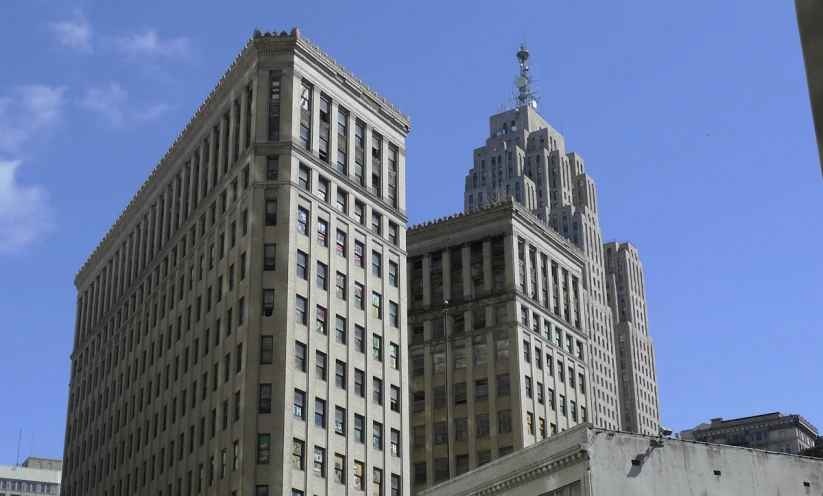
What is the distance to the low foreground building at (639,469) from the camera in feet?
174

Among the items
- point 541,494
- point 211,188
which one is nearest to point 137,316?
point 211,188

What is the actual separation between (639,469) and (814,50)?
40785 millimetres

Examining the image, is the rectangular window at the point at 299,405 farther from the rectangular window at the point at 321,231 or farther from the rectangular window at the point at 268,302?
the rectangular window at the point at 321,231

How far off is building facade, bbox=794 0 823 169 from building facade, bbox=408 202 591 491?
100 metres

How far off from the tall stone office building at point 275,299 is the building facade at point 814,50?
70.0 m

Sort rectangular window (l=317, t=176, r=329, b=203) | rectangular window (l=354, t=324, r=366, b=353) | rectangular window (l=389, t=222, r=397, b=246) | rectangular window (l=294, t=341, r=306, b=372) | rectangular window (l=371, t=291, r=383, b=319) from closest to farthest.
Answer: rectangular window (l=294, t=341, r=306, b=372) < rectangular window (l=354, t=324, r=366, b=353) < rectangular window (l=317, t=176, r=329, b=203) < rectangular window (l=371, t=291, r=383, b=319) < rectangular window (l=389, t=222, r=397, b=246)

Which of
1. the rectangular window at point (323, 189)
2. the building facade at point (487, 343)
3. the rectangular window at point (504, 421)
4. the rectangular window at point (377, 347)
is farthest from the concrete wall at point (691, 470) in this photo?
the rectangular window at point (504, 421)

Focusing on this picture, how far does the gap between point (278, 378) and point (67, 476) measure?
185ft

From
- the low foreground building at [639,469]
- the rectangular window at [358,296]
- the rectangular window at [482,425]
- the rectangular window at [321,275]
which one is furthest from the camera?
the rectangular window at [482,425]

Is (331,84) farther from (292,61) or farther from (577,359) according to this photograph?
(577,359)

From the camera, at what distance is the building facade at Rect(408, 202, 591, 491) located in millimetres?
117000

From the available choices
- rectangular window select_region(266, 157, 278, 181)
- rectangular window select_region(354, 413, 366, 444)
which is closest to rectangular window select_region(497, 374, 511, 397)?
rectangular window select_region(354, 413, 366, 444)

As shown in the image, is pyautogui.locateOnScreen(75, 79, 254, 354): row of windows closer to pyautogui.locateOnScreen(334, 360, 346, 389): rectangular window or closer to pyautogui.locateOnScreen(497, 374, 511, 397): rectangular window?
pyautogui.locateOnScreen(334, 360, 346, 389): rectangular window

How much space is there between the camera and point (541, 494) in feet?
180
